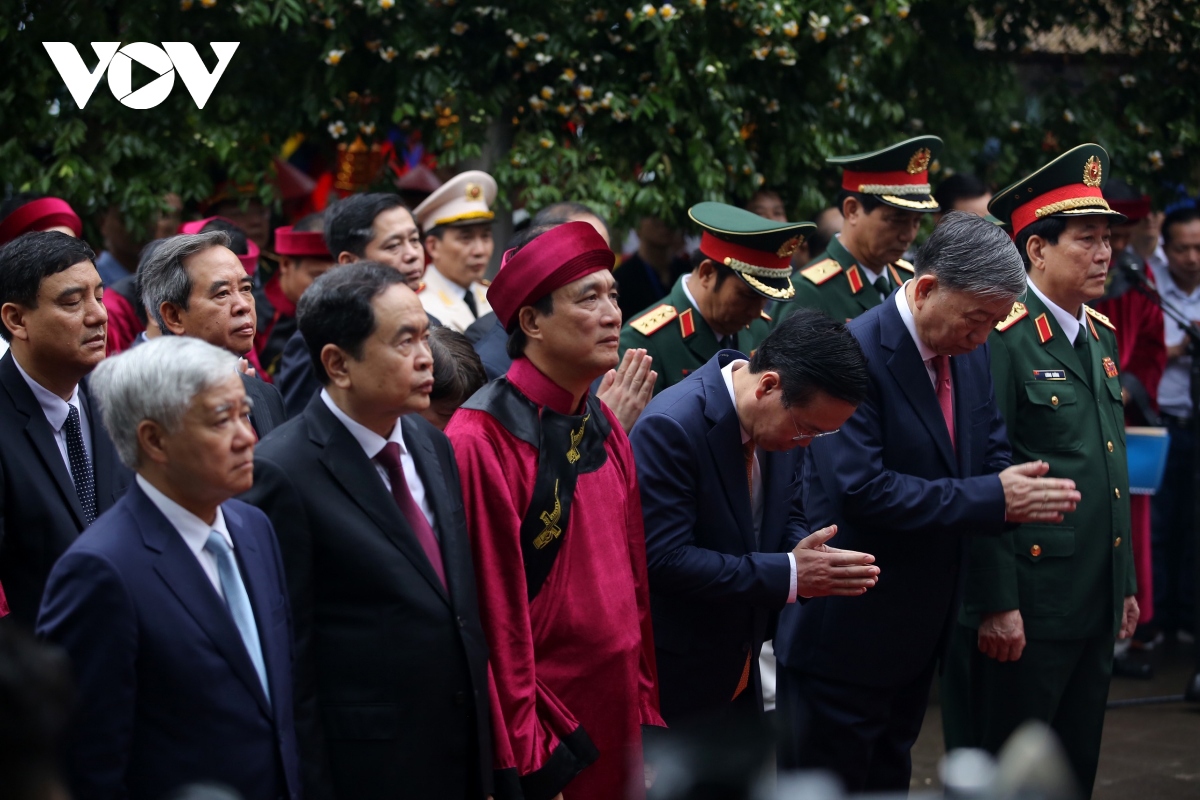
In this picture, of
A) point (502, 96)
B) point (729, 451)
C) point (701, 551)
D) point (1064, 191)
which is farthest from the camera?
point (502, 96)

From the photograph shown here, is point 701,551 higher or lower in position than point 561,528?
lower

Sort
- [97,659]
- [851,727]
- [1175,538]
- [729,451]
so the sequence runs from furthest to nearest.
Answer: [1175,538] → [851,727] → [729,451] → [97,659]

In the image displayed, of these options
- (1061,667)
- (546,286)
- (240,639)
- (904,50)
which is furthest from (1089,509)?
(904,50)

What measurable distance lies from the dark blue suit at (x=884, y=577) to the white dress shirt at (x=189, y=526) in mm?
1952

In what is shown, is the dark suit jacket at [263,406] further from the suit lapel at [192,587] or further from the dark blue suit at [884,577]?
the dark blue suit at [884,577]

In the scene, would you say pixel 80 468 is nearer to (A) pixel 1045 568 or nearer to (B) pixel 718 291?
(B) pixel 718 291

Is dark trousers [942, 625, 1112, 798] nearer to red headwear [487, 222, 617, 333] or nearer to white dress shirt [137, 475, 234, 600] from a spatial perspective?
red headwear [487, 222, 617, 333]

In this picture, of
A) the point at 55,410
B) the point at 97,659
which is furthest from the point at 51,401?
the point at 97,659

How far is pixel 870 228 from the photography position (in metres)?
5.49

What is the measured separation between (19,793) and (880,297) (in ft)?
14.9

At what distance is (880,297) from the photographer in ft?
18.2

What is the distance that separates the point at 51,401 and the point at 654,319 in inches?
89.5

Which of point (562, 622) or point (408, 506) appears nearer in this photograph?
point (408, 506)

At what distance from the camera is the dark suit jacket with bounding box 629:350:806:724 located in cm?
356
